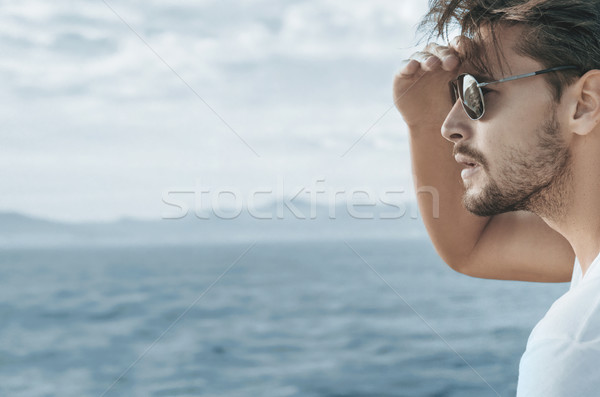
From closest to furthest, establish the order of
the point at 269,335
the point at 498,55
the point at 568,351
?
1. the point at 568,351
2. the point at 498,55
3. the point at 269,335

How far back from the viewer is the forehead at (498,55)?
1468 millimetres

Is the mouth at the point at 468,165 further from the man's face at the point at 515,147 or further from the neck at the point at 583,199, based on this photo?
the neck at the point at 583,199

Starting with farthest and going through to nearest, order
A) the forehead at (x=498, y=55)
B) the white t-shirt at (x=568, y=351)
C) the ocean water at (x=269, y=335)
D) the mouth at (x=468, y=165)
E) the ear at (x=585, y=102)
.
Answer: the ocean water at (x=269, y=335)
the mouth at (x=468, y=165)
the forehead at (x=498, y=55)
the ear at (x=585, y=102)
the white t-shirt at (x=568, y=351)

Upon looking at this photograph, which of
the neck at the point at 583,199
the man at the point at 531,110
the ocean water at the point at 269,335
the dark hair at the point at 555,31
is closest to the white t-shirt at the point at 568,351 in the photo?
the man at the point at 531,110

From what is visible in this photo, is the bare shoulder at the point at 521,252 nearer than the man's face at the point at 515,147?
No

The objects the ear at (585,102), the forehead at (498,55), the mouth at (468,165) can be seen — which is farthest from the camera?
the mouth at (468,165)

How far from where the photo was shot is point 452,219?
1.91 m

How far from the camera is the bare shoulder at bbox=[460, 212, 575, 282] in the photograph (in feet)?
5.82

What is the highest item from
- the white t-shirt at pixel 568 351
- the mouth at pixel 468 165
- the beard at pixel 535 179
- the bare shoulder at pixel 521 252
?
the mouth at pixel 468 165

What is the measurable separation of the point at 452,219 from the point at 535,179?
472 mm

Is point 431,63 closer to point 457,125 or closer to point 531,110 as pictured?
point 457,125

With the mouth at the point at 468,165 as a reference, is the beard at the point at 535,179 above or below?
below

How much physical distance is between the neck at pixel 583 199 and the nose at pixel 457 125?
288 mm

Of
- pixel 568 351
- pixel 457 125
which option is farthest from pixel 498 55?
pixel 568 351
